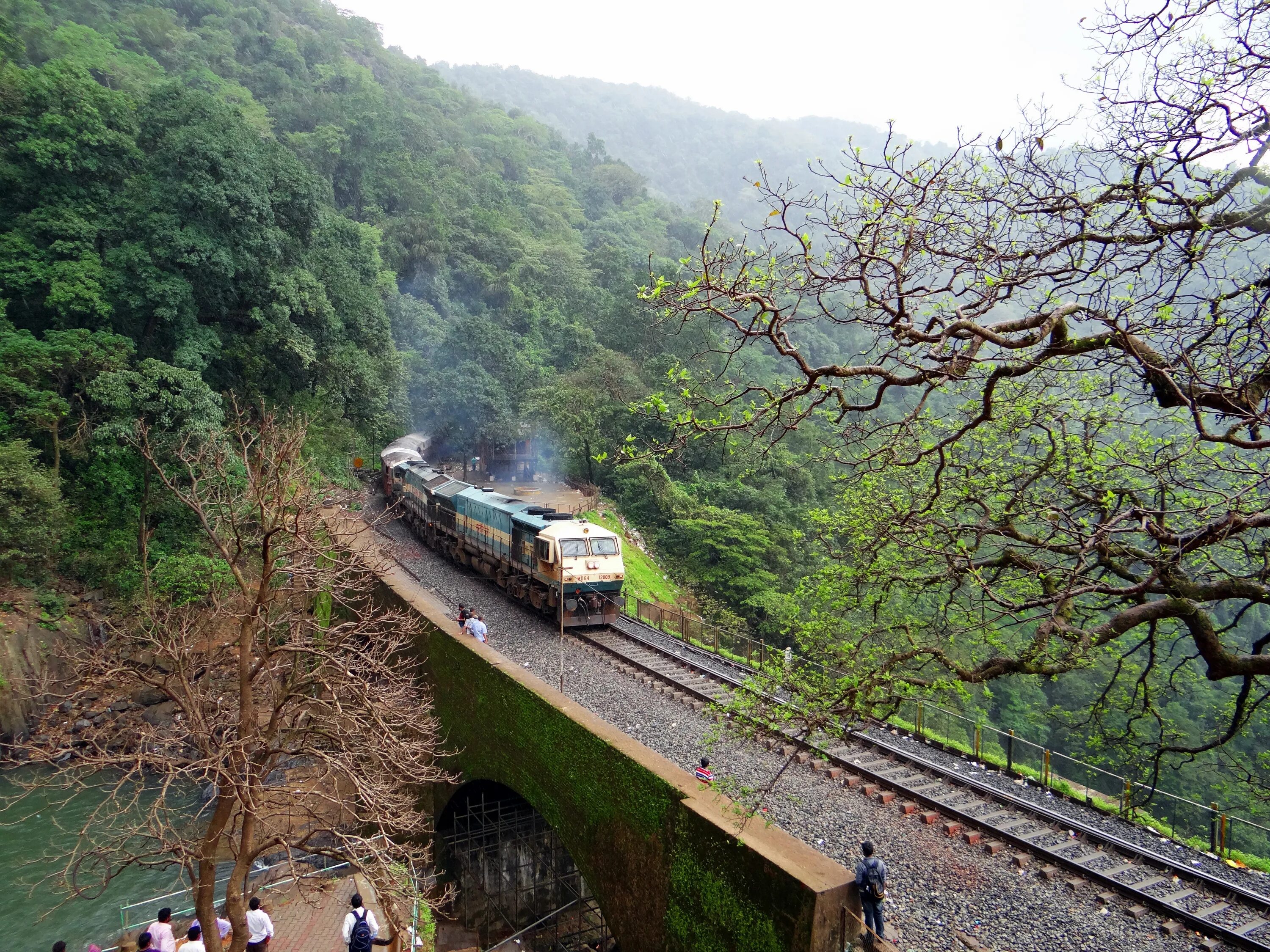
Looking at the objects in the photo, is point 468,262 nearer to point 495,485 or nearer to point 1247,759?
point 495,485

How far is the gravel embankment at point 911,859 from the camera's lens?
664cm

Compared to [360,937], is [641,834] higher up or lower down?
higher up

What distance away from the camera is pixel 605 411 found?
3092cm

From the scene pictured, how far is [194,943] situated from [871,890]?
6.98 metres

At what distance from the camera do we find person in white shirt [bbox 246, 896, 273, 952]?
854 centimetres

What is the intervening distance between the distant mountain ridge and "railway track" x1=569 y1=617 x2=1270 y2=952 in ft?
325

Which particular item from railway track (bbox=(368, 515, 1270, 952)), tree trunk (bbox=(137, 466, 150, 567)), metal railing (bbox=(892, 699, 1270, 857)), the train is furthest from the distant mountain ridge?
railway track (bbox=(368, 515, 1270, 952))

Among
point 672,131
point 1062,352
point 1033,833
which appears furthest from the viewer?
point 672,131

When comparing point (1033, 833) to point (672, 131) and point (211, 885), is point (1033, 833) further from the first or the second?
point (672, 131)

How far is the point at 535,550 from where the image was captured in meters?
16.2

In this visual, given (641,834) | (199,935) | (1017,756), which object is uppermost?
(641,834)

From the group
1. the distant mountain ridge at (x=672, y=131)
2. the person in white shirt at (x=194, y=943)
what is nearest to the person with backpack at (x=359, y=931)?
the person in white shirt at (x=194, y=943)

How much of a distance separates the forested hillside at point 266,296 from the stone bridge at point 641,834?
160 inches

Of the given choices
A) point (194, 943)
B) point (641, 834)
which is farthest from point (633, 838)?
point (194, 943)
